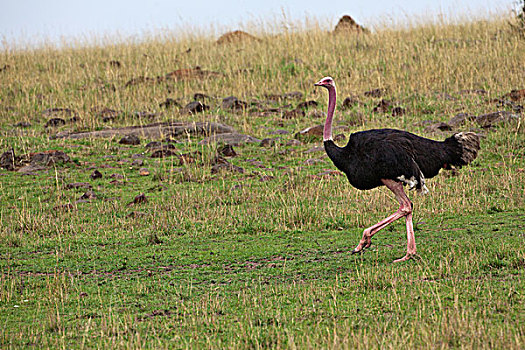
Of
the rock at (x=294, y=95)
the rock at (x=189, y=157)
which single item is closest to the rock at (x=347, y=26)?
the rock at (x=294, y=95)

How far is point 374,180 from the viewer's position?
7.65 metres

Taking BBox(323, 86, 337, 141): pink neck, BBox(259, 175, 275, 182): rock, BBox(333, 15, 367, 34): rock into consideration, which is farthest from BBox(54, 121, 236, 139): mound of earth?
BBox(333, 15, 367, 34): rock

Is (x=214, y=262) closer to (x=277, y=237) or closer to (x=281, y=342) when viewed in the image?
(x=277, y=237)

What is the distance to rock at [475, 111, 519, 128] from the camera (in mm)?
14477

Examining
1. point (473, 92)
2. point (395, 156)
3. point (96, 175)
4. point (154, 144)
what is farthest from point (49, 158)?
point (473, 92)

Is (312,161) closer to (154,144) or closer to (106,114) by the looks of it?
(154,144)

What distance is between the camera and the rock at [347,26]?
79.0 ft

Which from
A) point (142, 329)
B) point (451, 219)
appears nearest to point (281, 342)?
point (142, 329)

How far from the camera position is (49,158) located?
13.7 meters

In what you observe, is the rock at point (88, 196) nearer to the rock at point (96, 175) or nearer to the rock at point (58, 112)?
the rock at point (96, 175)

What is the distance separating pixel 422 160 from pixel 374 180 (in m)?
0.59

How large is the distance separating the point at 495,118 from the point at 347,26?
11.1 metres

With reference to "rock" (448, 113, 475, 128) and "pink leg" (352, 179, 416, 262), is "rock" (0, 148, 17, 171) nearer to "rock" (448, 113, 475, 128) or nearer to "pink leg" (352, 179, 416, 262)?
"pink leg" (352, 179, 416, 262)

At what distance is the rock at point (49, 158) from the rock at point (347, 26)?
507 inches
